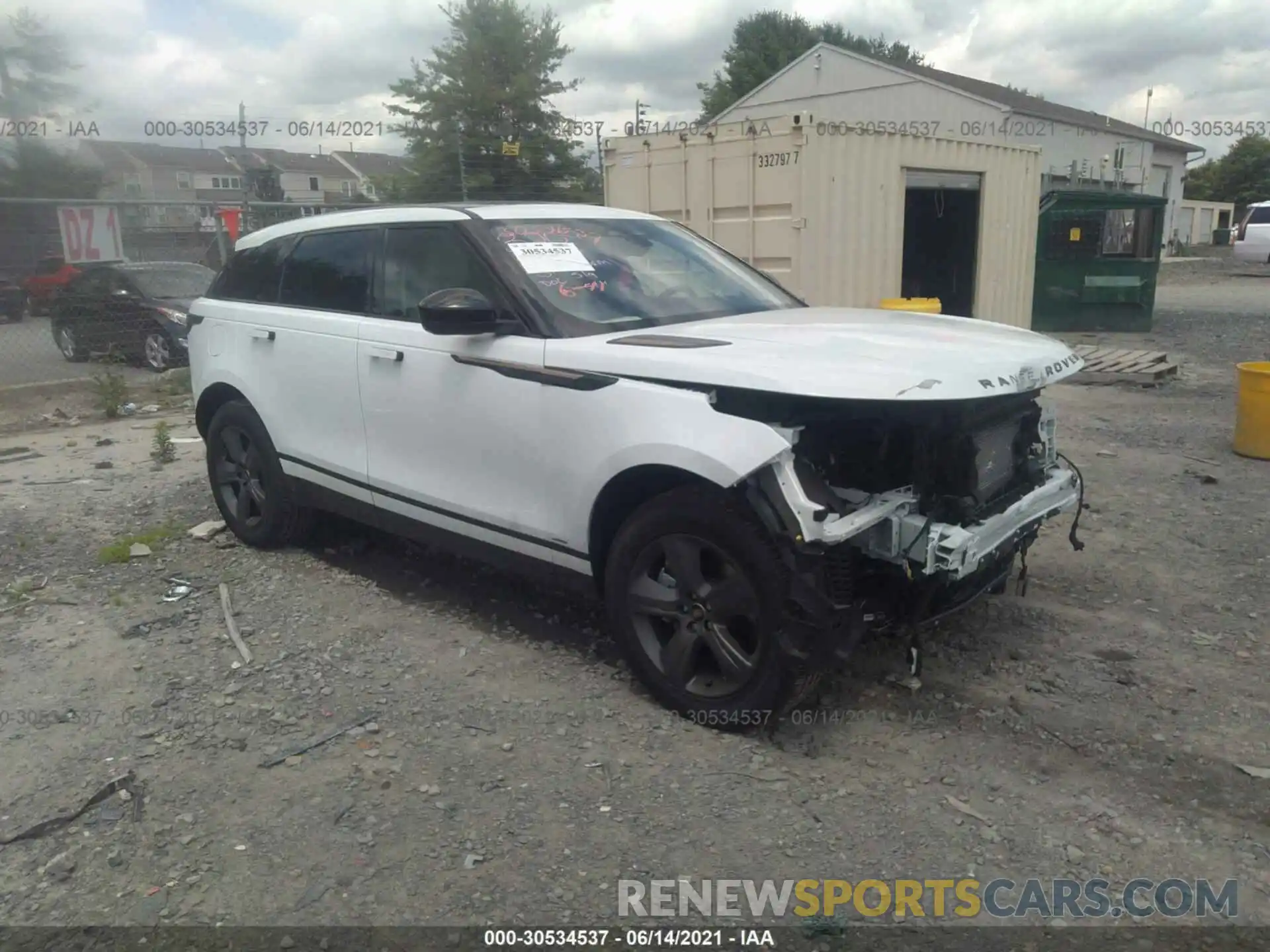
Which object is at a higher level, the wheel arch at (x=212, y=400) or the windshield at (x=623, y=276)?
the windshield at (x=623, y=276)

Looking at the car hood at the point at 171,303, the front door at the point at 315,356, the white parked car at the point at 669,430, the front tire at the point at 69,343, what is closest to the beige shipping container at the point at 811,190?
the white parked car at the point at 669,430

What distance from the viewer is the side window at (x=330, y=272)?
15.1ft

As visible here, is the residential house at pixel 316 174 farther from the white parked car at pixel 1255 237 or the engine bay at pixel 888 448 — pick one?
the engine bay at pixel 888 448

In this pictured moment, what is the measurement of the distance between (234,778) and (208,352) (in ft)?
9.88

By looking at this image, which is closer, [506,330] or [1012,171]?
[506,330]

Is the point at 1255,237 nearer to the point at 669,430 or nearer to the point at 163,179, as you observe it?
the point at 669,430

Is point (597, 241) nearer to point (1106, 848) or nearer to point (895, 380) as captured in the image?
point (895, 380)

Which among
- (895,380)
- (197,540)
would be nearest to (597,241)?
(895,380)

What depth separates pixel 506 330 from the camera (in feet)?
12.5

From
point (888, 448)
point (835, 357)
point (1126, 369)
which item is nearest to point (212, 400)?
point (835, 357)

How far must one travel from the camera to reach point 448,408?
4051 millimetres

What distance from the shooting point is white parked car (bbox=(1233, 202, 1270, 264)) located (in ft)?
105

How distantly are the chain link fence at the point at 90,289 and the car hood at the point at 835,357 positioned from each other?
978 cm

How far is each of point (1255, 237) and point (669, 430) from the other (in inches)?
1427
